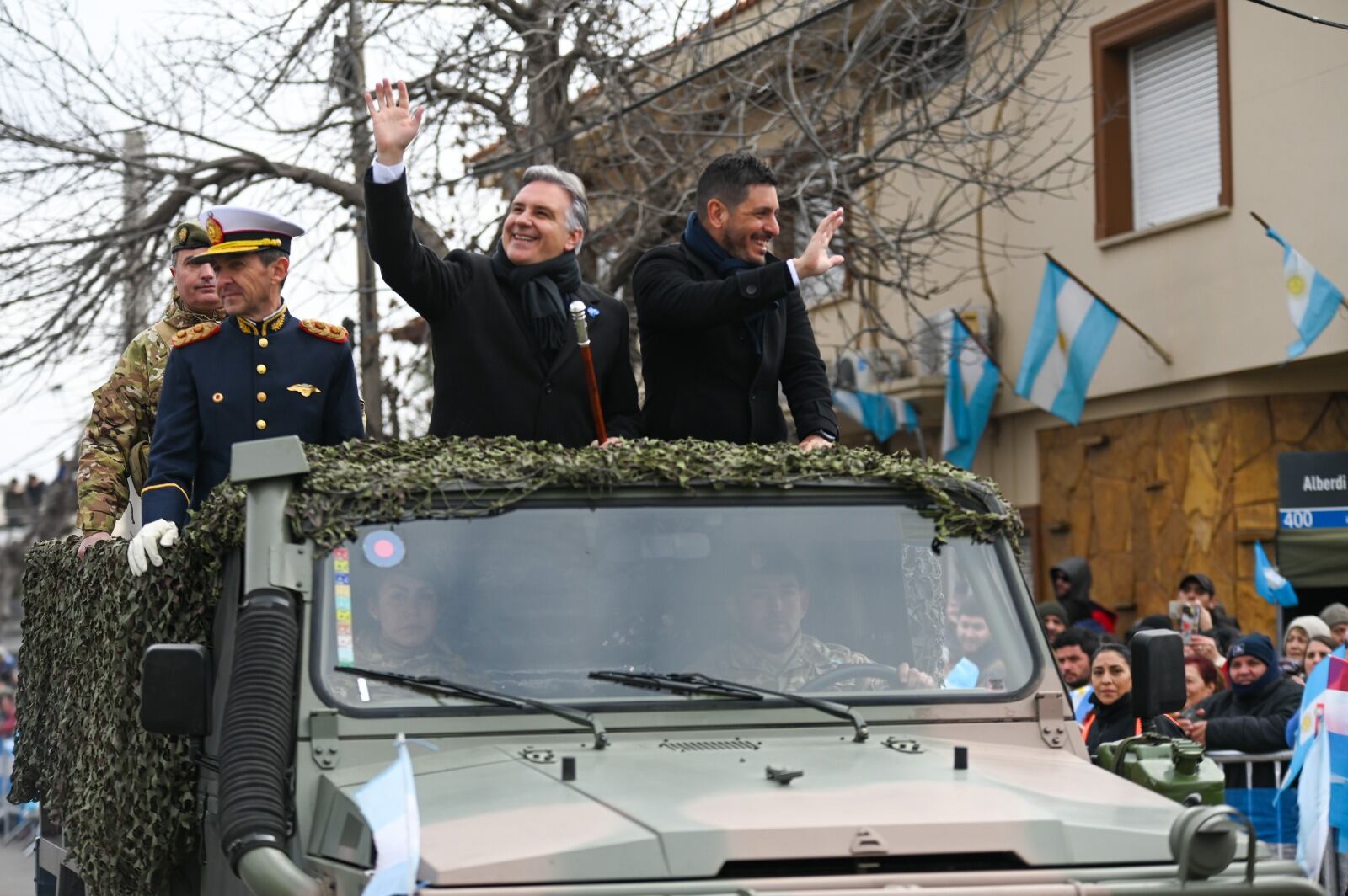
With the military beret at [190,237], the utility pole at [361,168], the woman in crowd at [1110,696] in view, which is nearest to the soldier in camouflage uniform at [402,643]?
the military beret at [190,237]

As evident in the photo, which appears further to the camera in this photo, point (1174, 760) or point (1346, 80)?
point (1346, 80)

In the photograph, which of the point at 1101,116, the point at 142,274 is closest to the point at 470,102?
the point at 142,274

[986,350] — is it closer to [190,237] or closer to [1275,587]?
[1275,587]

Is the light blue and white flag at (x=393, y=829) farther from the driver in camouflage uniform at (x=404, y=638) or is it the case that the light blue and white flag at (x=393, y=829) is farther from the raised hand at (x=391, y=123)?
the raised hand at (x=391, y=123)

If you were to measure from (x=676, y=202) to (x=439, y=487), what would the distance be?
10.8 m

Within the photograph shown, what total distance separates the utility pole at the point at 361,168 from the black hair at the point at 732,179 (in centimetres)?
804

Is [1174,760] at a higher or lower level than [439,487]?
lower

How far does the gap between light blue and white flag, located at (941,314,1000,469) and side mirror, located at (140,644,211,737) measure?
14410 millimetres

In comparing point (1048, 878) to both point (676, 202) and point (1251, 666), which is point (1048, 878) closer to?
point (1251, 666)

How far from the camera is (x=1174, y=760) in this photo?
484cm

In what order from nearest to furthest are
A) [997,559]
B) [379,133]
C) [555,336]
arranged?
[997,559] < [379,133] < [555,336]

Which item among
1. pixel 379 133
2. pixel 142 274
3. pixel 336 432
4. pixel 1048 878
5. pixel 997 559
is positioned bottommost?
pixel 1048 878

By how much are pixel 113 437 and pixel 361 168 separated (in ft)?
29.0

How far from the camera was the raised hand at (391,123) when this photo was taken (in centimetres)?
559
